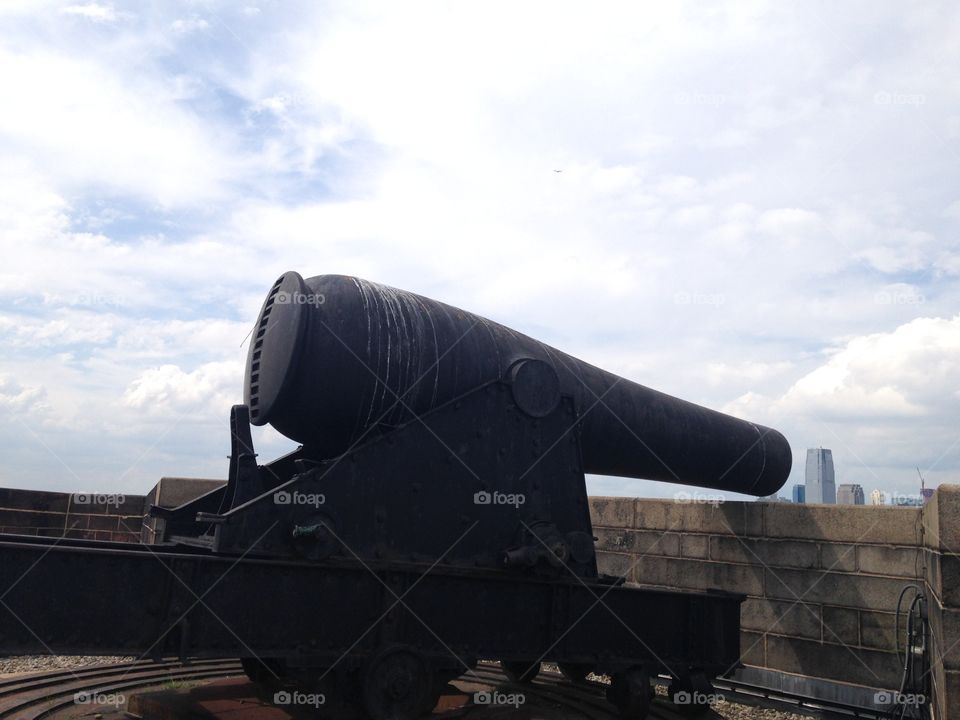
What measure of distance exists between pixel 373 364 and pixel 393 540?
1.12m

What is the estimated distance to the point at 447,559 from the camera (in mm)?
5535

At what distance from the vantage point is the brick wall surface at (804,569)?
23.0 feet

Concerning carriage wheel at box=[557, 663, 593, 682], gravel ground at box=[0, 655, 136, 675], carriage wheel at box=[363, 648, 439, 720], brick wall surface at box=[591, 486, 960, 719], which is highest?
brick wall surface at box=[591, 486, 960, 719]

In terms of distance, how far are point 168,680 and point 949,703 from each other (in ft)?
17.7

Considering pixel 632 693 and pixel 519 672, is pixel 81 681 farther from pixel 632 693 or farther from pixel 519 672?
pixel 632 693

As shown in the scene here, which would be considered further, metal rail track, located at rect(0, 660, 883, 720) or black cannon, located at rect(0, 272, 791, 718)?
metal rail track, located at rect(0, 660, 883, 720)

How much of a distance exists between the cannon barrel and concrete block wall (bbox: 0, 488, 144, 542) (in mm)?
7556

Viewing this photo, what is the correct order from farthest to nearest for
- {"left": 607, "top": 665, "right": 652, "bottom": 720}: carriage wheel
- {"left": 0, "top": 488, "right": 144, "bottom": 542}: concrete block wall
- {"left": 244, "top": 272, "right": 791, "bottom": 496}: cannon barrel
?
{"left": 0, "top": 488, "right": 144, "bottom": 542}: concrete block wall
{"left": 607, "top": 665, "right": 652, "bottom": 720}: carriage wheel
{"left": 244, "top": 272, "right": 791, "bottom": 496}: cannon barrel

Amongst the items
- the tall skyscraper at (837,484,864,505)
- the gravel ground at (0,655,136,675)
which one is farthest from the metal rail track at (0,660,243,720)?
the tall skyscraper at (837,484,864,505)

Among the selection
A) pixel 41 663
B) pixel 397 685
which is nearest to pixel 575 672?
pixel 397 685

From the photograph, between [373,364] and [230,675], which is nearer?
[373,364]

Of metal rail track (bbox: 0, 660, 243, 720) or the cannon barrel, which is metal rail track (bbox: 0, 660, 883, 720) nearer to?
metal rail track (bbox: 0, 660, 243, 720)

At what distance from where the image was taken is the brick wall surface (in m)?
7.01

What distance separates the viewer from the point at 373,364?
17.8 ft
